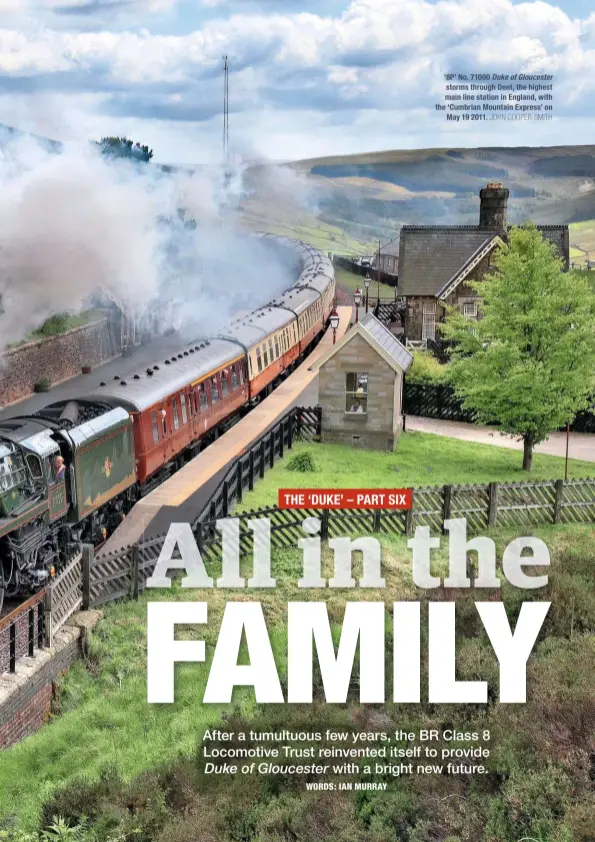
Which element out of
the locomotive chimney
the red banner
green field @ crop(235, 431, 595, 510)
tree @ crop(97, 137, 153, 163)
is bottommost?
green field @ crop(235, 431, 595, 510)

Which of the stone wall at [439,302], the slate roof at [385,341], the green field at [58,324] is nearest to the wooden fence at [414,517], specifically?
the slate roof at [385,341]

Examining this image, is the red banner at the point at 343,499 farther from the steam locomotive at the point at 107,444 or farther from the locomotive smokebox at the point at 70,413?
the locomotive smokebox at the point at 70,413

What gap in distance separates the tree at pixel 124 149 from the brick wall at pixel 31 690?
44018 mm

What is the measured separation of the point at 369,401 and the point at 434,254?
1620 cm

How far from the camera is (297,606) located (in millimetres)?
13922

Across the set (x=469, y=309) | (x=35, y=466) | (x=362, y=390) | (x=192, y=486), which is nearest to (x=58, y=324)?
(x=469, y=309)

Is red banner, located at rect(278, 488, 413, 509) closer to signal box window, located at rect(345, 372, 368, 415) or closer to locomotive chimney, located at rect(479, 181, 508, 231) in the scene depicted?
signal box window, located at rect(345, 372, 368, 415)

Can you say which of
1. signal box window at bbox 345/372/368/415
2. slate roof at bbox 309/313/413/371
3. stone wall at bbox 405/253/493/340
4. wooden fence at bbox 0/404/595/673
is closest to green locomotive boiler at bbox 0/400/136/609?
wooden fence at bbox 0/404/595/673

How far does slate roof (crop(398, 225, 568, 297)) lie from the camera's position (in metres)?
40.0

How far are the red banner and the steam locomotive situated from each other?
3495mm

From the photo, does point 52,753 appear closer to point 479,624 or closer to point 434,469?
point 479,624

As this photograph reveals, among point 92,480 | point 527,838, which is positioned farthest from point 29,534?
point 527,838

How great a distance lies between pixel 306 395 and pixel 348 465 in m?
10.0

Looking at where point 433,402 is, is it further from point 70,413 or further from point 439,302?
point 70,413
